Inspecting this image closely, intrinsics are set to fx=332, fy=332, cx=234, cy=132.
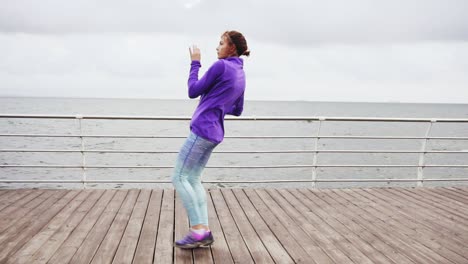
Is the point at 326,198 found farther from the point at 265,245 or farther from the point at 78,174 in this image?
the point at 78,174

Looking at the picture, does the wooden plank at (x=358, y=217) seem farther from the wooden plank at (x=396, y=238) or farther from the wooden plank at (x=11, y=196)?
the wooden plank at (x=11, y=196)

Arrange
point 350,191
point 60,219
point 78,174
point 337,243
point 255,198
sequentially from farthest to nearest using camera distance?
1. point 78,174
2. point 350,191
3. point 255,198
4. point 60,219
5. point 337,243

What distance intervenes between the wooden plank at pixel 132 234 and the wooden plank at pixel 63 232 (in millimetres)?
458

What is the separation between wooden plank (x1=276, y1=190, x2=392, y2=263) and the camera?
2.47m

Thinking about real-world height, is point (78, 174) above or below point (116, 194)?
below

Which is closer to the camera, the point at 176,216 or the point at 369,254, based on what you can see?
the point at 369,254

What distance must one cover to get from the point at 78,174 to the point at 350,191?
14.9m

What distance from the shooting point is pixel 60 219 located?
3068mm

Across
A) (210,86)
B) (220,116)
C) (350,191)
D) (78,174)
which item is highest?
(210,86)

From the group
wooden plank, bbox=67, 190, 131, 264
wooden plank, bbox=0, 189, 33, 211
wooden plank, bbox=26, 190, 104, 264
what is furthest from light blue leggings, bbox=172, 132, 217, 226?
wooden plank, bbox=0, 189, 33, 211

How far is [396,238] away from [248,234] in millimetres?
1276

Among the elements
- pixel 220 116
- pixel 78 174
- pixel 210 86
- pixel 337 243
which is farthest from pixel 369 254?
pixel 78 174

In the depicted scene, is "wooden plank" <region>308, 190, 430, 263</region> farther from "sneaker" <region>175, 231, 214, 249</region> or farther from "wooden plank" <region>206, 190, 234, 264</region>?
"sneaker" <region>175, 231, 214, 249</region>

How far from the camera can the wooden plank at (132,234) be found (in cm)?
234
